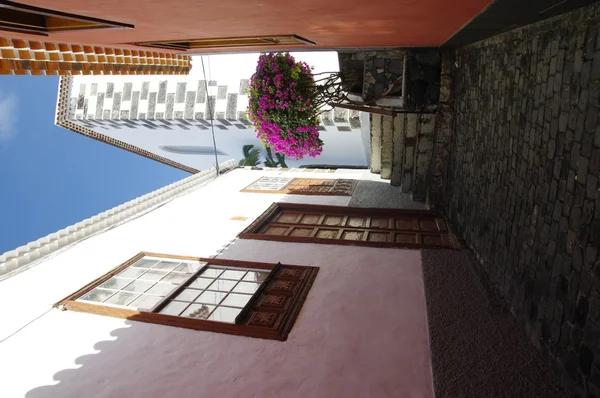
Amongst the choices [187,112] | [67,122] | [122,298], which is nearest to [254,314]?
[122,298]

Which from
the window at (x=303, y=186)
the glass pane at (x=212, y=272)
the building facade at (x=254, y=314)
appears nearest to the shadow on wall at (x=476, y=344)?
the building facade at (x=254, y=314)

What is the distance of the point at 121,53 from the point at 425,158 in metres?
5.60

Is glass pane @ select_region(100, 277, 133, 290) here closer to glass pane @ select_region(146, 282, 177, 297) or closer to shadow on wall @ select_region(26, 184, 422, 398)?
glass pane @ select_region(146, 282, 177, 297)

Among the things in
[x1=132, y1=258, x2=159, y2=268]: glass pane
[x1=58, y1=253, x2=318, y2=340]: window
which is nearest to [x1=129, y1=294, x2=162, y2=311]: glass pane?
[x1=58, y1=253, x2=318, y2=340]: window

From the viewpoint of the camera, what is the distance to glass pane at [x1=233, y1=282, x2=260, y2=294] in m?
6.19

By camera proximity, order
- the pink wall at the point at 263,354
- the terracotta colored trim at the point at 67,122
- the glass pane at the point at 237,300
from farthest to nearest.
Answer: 1. the terracotta colored trim at the point at 67,122
2. the glass pane at the point at 237,300
3. the pink wall at the point at 263,354

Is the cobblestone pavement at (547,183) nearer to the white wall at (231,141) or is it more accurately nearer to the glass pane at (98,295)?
the glass pane at (98,295)

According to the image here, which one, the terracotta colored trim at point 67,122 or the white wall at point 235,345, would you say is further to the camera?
the terracotta colored trim at point 67,122

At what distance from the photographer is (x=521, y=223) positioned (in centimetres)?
494

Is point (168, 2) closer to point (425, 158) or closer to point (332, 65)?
point (425, 158)

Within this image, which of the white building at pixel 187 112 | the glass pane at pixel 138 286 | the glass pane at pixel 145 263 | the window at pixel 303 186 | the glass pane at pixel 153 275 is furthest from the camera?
the white building at pixel 187 112

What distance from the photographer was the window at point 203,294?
5.31 metres

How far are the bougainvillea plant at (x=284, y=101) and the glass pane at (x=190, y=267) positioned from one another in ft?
8.16

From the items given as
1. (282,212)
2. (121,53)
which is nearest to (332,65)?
(282,212)
